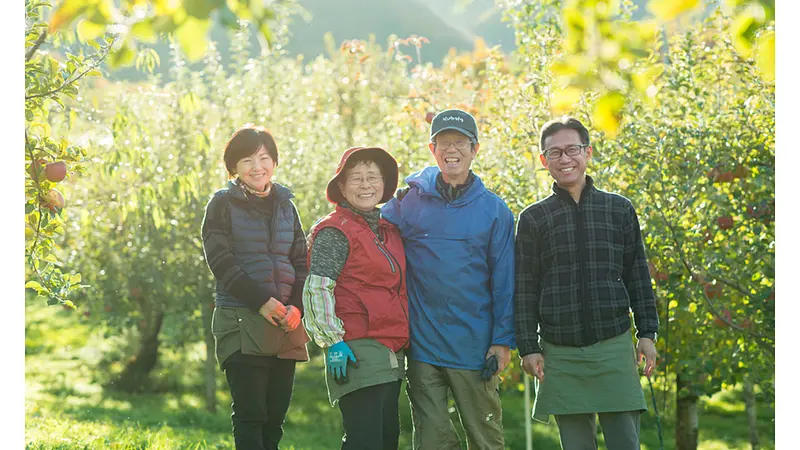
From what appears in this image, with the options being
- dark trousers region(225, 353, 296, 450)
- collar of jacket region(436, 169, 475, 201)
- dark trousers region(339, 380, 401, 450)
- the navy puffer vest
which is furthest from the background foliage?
dark trousers region(339, 380, 401, 450)

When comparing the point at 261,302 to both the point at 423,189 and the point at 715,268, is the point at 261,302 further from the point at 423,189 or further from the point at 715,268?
the point at 715,268

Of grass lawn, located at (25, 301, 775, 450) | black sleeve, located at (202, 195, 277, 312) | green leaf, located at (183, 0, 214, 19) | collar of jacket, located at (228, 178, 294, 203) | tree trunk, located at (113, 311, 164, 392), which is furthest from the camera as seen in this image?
tree trunk, located at (113, 311, 164, 392)

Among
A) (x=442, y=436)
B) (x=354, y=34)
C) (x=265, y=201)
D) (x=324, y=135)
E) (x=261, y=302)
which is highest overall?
(x=354, y=34)

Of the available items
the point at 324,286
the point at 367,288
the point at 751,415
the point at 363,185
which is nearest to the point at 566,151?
the point at 363,185

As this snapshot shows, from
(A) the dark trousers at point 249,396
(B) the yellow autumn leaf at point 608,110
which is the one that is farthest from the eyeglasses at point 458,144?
(B) the yellow autumn leaf at point 608,110

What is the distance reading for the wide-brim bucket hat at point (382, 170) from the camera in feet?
12.3

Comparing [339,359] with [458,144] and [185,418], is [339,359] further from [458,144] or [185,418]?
[185,418]

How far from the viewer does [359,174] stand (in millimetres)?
3727

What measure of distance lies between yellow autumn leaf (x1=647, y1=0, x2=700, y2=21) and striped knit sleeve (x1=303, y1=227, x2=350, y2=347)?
1866 millimetres

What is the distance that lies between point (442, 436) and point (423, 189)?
1167 mm

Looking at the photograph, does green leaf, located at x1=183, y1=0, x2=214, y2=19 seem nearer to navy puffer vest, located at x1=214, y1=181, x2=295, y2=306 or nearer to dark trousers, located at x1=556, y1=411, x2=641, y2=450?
navy puffer vest, located at x1=214, y1=181, x2=295, y2=306

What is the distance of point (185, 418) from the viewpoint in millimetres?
11375

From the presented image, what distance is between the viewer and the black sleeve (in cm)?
370
